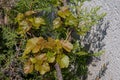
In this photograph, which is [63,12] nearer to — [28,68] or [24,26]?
[24,26]

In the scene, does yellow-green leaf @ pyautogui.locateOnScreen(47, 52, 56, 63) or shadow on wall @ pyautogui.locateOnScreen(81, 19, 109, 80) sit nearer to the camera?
yellow-green leaf @ pyautogui.locateOnScreen(47, 52, 56, 63)

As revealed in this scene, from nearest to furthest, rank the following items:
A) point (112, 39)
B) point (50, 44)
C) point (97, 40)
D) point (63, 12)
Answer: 1. point (50, 44)
2. point (63, 12)
3. point (112, 39)
4. point (97, 40)

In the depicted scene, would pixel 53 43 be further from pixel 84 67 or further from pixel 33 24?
pixel 84 67

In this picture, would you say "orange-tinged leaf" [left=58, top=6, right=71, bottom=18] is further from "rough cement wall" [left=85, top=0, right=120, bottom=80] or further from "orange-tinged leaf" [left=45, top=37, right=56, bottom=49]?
"rough cement wall" [left=85, top=0, right=120, bottom=80]

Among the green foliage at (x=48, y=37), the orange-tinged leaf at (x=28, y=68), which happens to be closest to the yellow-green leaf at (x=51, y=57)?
the green foliage at (x=48, y=37)

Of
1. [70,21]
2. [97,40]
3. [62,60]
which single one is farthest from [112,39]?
[62,60]

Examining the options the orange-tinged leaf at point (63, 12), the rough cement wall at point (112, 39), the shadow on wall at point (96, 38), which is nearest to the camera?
the orange-tinged leaf at point (63, 12)

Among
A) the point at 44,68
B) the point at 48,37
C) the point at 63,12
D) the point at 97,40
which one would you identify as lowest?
the point at 97,40

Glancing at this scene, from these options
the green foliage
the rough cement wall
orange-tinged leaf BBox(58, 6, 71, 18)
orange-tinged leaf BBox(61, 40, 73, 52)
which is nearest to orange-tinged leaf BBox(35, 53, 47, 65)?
the green foliage

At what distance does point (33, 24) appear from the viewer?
1933mm

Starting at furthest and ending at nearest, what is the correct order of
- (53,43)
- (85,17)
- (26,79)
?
(26,79) → (85,17) → (53,43)

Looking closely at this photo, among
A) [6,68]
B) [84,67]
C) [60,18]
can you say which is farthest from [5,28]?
[84,67]

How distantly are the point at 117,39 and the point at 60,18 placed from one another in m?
0.45

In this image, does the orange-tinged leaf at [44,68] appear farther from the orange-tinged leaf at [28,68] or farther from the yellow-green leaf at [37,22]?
the yellow-green leaf at [37,22]
